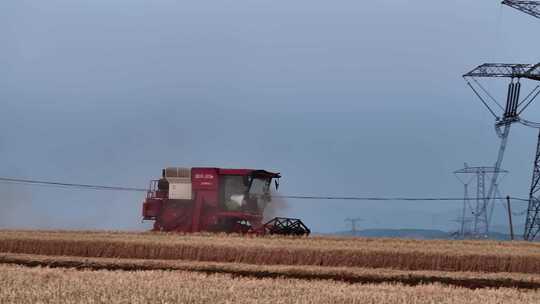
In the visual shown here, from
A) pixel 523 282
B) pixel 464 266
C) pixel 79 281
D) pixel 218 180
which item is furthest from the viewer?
pixel 218 180

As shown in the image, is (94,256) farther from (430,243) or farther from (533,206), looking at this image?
(533,206)

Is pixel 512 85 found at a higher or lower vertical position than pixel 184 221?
higher

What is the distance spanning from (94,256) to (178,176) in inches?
482

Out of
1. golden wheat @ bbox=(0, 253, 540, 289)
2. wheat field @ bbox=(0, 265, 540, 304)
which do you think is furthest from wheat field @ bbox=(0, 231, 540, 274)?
wheat field @ bbox=(0, 265, 540, 304)

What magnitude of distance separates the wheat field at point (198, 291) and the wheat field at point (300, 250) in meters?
6.41

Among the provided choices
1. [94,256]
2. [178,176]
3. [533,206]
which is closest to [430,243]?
[94,256]

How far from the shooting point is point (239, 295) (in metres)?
14.1

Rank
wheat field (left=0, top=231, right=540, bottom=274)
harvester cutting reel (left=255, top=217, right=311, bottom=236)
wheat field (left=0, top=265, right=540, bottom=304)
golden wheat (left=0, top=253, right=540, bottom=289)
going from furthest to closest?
harvester cutting reel (left=255, top=217, right=311, bottom=236) < wheat field (left=0, top=231, right=540, bottom=274) < golden wheat (left=0, top=253, right=540, bottom=289) < wheat field (left=0, top=265, right=540, bottom=304)

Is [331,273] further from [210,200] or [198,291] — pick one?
[210,200]

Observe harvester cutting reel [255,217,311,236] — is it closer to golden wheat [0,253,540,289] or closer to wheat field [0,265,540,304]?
golden wheat [0,253,540,289]

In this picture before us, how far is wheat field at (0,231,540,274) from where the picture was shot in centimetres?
2414

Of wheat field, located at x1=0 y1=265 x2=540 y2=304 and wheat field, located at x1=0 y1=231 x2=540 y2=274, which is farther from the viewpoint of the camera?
wheat field, located at x1=0 y1=231 x2=540 y2=274

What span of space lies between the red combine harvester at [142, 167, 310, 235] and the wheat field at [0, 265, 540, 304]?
17.9m

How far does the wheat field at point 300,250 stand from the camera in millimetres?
24141
